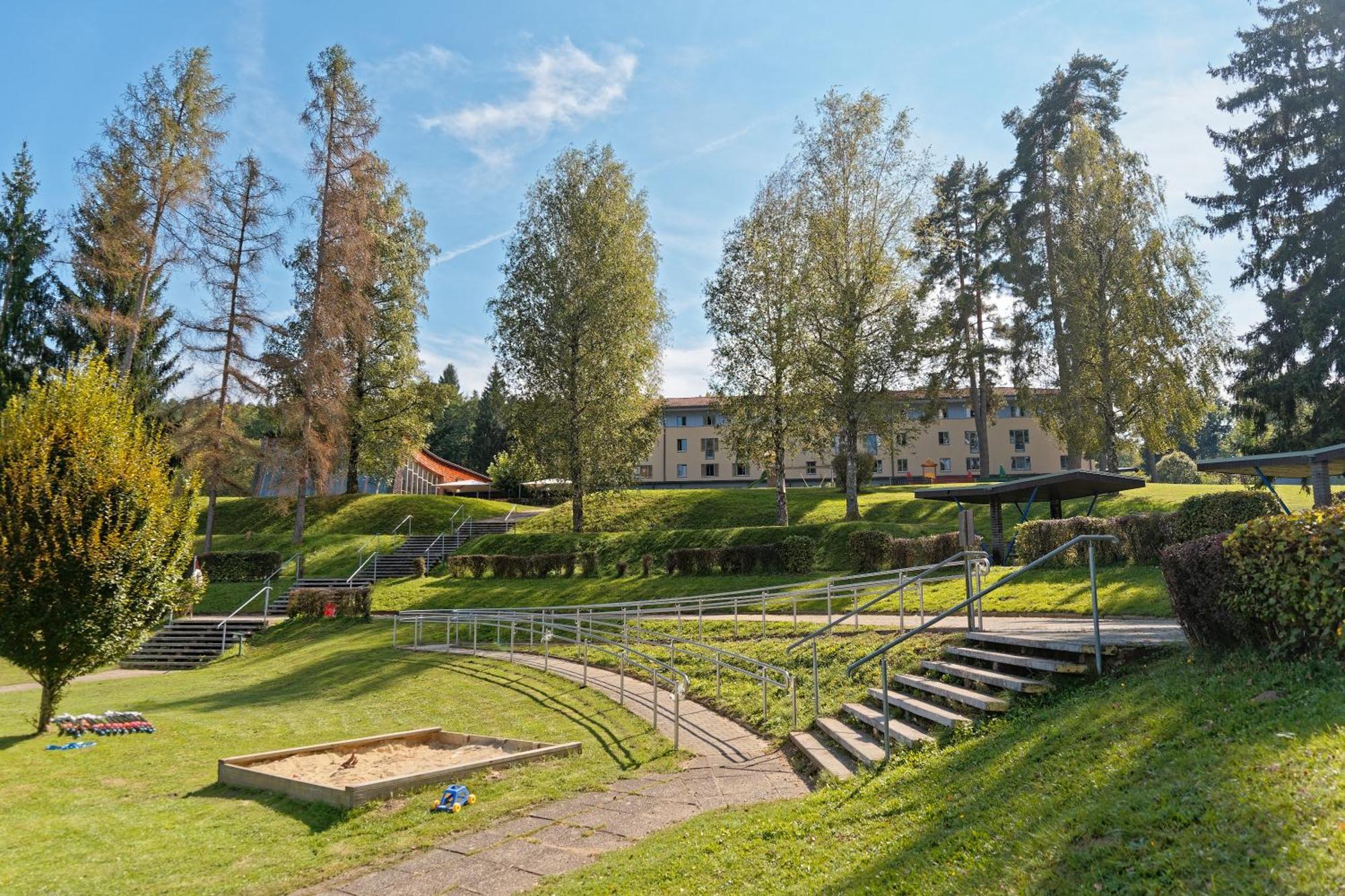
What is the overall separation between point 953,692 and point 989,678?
0.40 metres

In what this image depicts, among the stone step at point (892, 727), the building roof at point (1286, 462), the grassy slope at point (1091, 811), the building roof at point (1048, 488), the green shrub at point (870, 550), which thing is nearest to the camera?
the grassy slope at point (1091, 811)

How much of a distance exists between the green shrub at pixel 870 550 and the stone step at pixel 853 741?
14067 mm

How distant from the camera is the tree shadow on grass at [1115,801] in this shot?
3977mm

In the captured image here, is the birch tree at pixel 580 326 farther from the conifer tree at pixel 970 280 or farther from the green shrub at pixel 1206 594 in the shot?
the green shrub at pixel 1206 594

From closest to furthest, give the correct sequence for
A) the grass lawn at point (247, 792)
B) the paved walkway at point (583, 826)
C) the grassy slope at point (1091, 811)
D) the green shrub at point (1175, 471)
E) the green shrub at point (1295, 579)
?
the grassy slope at point (1091, 811) → the green shrub at point (1295, 579) → the paved walkway at point (583, 826) → the grass lawn at point (247, 792) → the green shrub at point (1175, 471)

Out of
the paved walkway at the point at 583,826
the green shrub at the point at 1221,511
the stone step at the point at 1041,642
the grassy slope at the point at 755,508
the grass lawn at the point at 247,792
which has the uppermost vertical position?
the grassy slope at the point at 755,508

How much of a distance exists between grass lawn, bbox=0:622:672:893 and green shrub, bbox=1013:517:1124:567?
11315 millimetres

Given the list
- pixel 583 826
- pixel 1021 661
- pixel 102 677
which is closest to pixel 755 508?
pixel 102 677

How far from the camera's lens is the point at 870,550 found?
23.7 metres

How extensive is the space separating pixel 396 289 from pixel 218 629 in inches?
879

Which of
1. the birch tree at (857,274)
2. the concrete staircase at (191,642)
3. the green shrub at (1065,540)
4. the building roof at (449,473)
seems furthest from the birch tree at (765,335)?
the building roof at (449,473)

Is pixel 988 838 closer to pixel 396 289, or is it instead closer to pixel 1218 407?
pixel 1218 407

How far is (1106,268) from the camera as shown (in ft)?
104

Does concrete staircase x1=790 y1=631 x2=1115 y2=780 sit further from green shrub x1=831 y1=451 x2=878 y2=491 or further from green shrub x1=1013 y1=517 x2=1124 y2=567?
green shrub x1=831 y1=451 x2=878 y2=491
